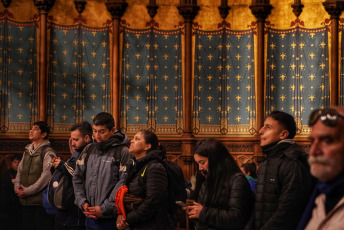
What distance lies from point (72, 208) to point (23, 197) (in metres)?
1.13

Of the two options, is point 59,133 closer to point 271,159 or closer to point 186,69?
point 186,69

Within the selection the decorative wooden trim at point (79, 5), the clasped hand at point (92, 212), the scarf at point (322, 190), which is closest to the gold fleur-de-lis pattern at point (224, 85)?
the decorative wooden trim at point (79, 5)

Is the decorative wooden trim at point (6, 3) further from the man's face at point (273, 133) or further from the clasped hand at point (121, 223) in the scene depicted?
the man's face at point (273, 133)

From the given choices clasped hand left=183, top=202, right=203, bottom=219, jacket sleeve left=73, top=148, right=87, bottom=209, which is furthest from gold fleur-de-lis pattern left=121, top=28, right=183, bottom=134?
clasped hand left=183, top=202, right=203, bottom=219

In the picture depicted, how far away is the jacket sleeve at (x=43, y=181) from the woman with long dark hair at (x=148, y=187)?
1.80 metres

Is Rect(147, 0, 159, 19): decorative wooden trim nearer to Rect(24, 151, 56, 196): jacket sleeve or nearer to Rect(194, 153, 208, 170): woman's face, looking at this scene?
Rect(24, 151, 56, 196): jacket sleeve

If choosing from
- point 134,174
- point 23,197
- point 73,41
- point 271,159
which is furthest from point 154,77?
point 271,159

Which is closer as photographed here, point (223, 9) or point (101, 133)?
point (101, 133)

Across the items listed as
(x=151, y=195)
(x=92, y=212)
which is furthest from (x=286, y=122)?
(x=92, y=212)

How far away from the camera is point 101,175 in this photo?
15.2 ft

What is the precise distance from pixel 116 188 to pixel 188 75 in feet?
14.1

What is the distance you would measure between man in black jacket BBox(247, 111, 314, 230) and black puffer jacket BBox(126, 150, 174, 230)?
2.68ft

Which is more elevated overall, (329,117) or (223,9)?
(223,9)

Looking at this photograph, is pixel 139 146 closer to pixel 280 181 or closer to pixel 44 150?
pixel 280 181
